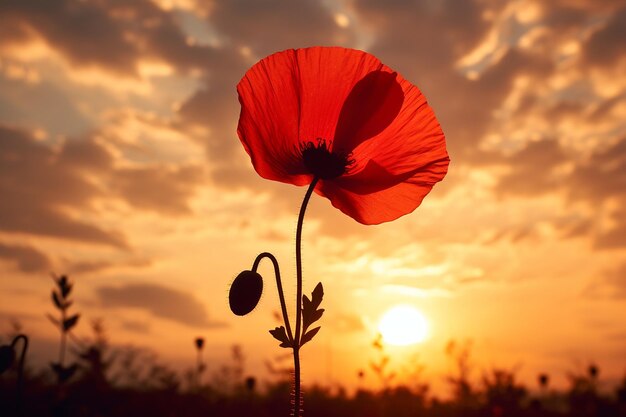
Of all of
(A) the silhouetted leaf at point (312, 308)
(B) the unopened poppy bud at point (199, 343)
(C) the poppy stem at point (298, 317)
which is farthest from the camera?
(B) the unopened poppy bud at point (199, 343)

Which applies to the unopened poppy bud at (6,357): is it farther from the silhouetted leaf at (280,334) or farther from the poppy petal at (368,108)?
the poppy petal at (368,108)

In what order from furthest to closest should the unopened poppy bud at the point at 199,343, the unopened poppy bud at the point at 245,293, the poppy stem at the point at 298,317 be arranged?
1. the unopened poppy bud at the point at 199,343
2. the unopened poppy bud at the point at 245,293
3. the poppy stem at the point at 298,317

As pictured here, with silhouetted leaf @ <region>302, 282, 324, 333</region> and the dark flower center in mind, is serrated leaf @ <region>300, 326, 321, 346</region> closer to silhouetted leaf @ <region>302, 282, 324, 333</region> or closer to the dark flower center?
silhouetted leaf @ <region>302, 282, 324, 333</region>

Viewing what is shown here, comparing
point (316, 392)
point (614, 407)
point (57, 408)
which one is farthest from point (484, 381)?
point (57, 408)

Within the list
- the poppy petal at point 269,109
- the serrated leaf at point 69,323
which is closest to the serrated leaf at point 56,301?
the serrated leaf at point 69,323

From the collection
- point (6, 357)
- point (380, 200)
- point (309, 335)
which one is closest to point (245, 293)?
point (309, 335)

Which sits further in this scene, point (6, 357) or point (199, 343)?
point (199, 343)

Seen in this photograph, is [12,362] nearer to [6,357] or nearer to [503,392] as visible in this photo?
[6,357]

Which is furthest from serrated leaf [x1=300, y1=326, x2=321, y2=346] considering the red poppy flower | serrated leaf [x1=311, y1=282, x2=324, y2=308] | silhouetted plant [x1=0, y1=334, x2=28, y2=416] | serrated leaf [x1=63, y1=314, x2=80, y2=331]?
serrated leaf [x1=63, y1=314, x2=80, y2=331]
